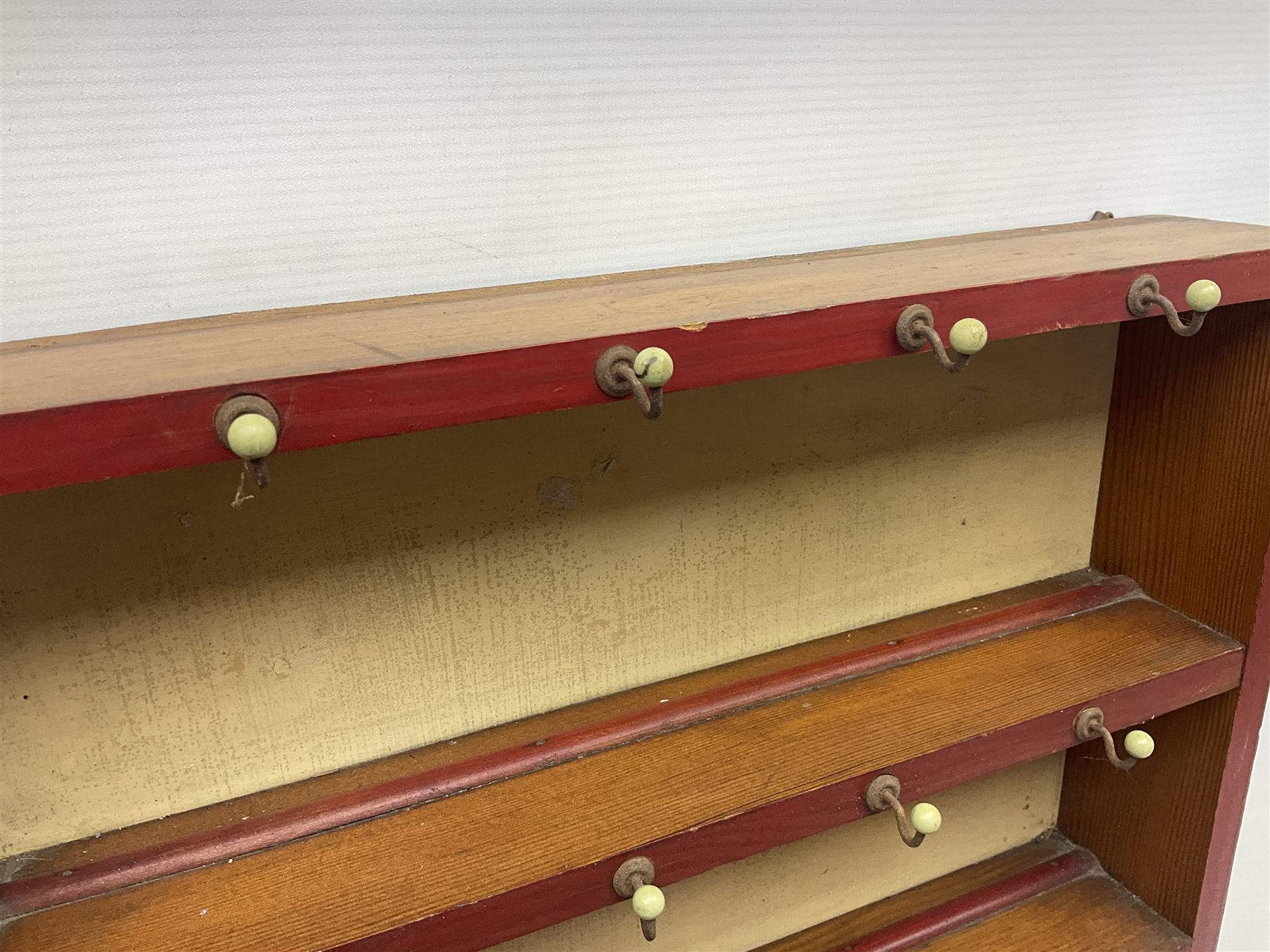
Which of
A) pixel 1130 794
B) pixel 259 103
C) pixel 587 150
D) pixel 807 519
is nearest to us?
pixel 259 103

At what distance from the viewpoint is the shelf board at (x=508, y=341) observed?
524 millimetres

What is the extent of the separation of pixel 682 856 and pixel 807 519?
0.33 m

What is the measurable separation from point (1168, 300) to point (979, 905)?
2.29ft

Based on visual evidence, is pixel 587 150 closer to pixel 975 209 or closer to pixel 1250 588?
pixel 975 209

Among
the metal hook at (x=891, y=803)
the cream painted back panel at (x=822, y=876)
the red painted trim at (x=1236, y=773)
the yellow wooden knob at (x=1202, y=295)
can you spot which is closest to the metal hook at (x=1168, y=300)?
the yellow wooden knob at (x=1202, y=295)

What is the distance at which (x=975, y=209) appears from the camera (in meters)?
0.98

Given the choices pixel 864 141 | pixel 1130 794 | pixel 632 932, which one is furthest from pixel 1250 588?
pixel 632 932

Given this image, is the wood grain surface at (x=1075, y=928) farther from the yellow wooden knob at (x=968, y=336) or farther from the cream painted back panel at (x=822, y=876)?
the yellow wooden knob at (x=968, y=336)

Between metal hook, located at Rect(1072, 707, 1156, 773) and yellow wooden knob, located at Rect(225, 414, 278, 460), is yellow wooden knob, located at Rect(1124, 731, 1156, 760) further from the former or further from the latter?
yellow wooden knob, located at Rect(225, 414, 278, 460)

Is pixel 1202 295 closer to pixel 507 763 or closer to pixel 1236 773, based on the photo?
pixel 1236 773

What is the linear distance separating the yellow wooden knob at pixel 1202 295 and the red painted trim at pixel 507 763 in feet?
1.23

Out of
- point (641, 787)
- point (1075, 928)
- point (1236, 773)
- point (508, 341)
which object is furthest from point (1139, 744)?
point (508, 341)

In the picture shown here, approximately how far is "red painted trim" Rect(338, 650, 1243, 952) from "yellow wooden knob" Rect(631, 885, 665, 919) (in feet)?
0.09

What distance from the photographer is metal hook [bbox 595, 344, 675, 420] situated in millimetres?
604
